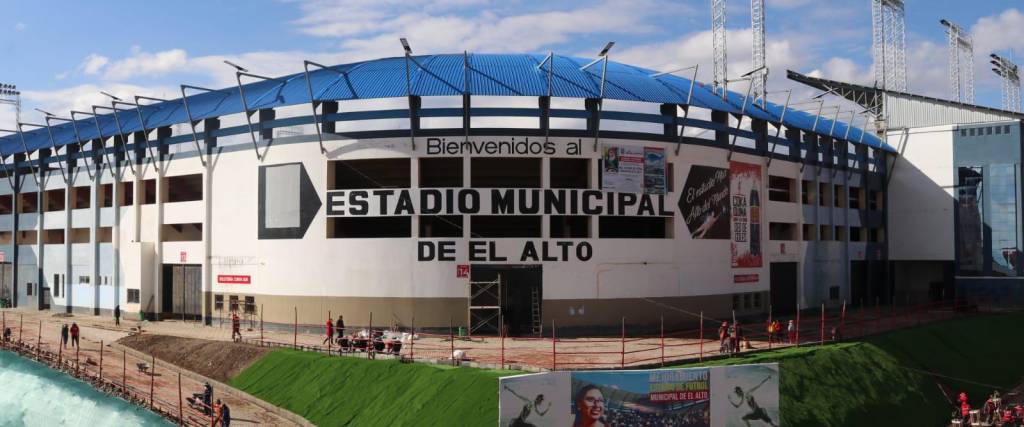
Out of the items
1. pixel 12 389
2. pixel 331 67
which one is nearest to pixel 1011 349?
pixel 331 67

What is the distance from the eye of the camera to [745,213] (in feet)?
180

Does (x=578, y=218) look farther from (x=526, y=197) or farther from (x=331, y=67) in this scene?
(x=331, y=67)

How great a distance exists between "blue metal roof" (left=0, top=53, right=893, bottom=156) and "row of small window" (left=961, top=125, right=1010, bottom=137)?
21165mm

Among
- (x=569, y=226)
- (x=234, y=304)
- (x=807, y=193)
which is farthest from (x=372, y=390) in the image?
(x=807, y=193)

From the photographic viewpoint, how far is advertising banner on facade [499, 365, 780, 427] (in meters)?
28.1

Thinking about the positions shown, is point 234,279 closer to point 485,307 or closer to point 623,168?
point 485,307

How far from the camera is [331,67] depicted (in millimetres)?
52094

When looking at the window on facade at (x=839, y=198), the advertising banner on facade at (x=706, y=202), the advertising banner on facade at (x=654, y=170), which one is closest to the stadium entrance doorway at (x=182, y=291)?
the advertising banner on facade at (x=654, y=170)

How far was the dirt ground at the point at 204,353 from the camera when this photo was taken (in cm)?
4066

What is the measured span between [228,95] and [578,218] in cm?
2569

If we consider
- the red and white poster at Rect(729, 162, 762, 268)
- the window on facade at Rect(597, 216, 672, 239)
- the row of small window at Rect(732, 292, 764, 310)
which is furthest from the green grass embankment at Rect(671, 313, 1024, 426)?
the window on facade at Rect(597, 216, 672, 239)

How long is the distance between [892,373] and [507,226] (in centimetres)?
2332

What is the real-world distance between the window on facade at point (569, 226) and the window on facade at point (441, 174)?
21.1ft

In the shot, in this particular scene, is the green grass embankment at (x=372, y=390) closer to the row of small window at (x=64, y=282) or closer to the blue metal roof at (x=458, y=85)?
the blue metal roof at (x=458, y=85)
